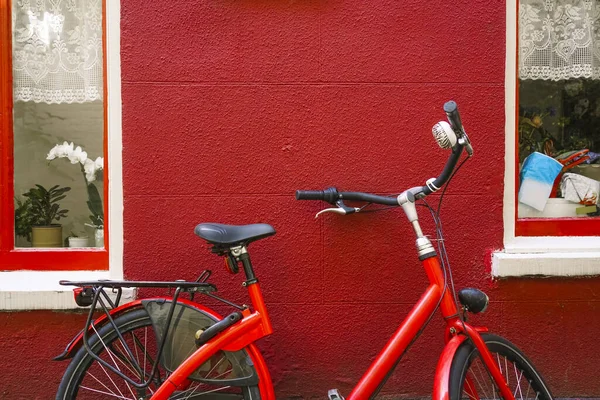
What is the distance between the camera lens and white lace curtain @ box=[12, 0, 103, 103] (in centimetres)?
350

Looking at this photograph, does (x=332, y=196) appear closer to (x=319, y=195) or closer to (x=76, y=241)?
(x=319, y=195)

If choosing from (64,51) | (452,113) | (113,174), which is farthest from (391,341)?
(64,51)

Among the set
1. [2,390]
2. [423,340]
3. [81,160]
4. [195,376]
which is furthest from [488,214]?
[2,390]

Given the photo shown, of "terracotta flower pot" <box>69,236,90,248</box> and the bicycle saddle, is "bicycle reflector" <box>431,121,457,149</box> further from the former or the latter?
"terracotta flower pot" <box>69,236,90,248</box>

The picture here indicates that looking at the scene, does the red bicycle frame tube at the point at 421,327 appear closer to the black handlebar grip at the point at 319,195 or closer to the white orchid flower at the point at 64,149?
the black handlebar grip at the point at 319,195

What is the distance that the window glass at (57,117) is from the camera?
11.5ft

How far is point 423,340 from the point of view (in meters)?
3.47

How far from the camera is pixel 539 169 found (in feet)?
12.1

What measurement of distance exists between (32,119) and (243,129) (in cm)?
122

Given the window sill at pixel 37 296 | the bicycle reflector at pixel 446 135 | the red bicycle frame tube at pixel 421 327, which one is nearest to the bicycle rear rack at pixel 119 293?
the window sill at pixel 37 296

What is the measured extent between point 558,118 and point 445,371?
1884 millimetres

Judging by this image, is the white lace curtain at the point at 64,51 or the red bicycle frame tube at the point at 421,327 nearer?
the red bicycle frame tube at the point at 421,327

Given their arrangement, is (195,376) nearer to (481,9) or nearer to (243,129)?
(243,129)

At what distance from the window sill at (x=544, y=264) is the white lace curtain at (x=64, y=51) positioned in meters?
2.42
